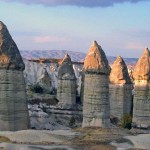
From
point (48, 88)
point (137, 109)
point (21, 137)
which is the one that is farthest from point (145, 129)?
point (48, 88)

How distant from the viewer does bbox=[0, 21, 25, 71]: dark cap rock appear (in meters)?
20.0

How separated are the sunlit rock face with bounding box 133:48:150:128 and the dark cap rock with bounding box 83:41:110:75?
11.9ft

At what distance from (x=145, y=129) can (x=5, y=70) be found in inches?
328

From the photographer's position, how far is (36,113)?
30422mm

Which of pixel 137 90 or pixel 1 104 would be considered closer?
pixel 1 104

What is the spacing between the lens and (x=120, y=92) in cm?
3344

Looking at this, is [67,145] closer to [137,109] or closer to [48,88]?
[137,109]

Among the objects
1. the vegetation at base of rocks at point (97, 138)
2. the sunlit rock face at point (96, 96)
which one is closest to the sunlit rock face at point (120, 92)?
the sunlit rock face at point (96, 96)

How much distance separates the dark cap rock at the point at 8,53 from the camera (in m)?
20.0

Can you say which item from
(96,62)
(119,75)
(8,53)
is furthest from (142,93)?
(8,53)

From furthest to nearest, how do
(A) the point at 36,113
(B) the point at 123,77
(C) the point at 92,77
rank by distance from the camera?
(B) the point at 123,77
(A) the point at 36,113
(C) the point at 92,77

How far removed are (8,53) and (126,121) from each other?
38.4ft

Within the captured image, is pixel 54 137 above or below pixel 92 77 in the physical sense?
below

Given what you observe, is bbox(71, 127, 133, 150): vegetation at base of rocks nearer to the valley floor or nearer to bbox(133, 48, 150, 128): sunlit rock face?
the valley floor
